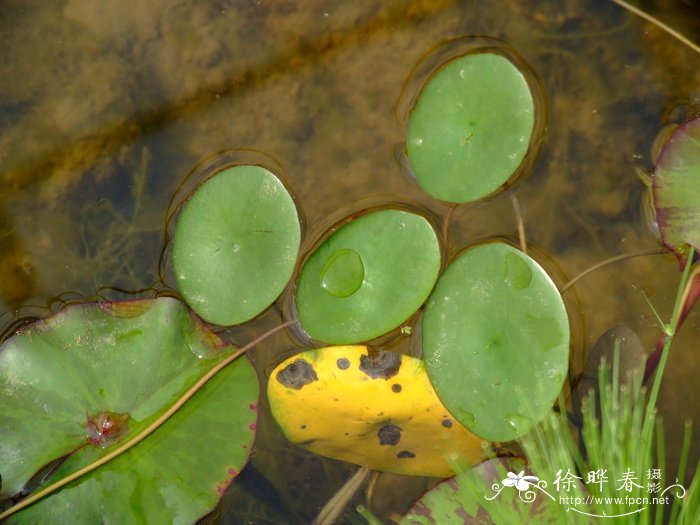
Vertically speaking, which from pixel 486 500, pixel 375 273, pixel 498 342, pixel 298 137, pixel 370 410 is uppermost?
pixel 298 137

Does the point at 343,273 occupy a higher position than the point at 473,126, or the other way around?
the point at 473,126

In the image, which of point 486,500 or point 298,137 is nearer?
point 486,500

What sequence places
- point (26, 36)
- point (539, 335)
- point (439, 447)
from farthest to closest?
point (26, 36), point (439, 447), point (539, 335)

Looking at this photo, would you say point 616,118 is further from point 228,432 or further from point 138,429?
point 138,429

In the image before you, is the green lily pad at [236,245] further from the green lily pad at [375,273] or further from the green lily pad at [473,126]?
the green lily pad at [473,126]

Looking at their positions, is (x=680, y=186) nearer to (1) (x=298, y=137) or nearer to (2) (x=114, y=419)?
(1) (x=298, y=137)

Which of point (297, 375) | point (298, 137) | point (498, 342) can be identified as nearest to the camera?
point (498, 342)

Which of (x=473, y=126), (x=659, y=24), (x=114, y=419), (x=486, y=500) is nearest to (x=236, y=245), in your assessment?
(x=114, y=419)

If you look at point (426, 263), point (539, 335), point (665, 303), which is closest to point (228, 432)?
point (426, 263)
